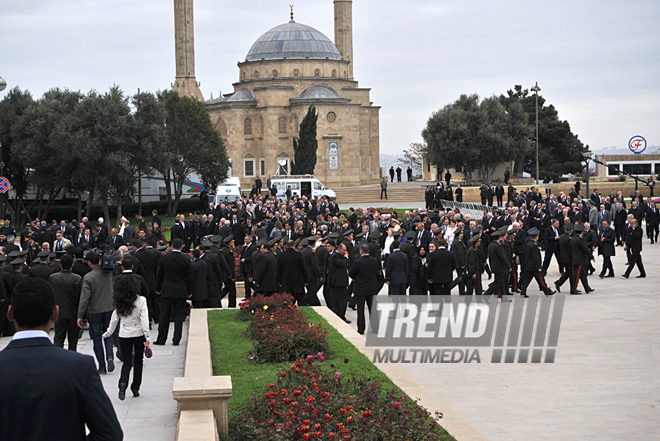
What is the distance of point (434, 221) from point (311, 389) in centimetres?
1772

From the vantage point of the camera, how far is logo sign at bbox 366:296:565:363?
12539 mm

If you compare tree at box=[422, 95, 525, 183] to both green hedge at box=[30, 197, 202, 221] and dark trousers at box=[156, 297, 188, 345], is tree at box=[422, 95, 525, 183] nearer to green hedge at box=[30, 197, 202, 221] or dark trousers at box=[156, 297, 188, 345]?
green hedge at box=[30, 197, 202, 221]

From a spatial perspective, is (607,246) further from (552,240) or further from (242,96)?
(242,96)

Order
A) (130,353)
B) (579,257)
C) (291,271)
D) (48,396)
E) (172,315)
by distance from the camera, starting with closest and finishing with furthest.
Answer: (48,396) → (130,353) → (172,315) → (291,271) → (579,257)

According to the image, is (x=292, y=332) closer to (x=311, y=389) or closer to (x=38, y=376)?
(x=311, y=389)

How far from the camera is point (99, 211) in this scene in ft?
155

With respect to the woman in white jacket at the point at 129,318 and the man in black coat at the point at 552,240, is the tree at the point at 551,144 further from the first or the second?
the woman in white jacket at the point at 129,318

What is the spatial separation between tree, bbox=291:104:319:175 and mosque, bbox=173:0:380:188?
11.6ft

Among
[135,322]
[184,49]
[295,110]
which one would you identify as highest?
[184,49]

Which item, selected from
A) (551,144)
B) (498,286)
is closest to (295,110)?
(551,144)

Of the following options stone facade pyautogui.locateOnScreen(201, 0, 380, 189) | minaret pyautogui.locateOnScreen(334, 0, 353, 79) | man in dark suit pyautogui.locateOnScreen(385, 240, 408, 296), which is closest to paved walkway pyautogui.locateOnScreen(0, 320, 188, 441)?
man in dark suit pyautogui.locateOnScreen(385, 240, 408, 296)

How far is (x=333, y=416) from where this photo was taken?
7.55 metres

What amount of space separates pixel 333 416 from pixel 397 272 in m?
7.53

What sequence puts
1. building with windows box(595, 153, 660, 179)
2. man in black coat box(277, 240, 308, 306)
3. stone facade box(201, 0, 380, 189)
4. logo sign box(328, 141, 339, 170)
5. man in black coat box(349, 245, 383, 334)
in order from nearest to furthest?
man in black coat box(349, 245, 383, 334) < man in black coat box(277, 240, 308, 306) < logo sign box(328, 141, 339, 170) < stone facade box(201, 0, 380, 189) < building with windows box(595, 153, 660, 179)
